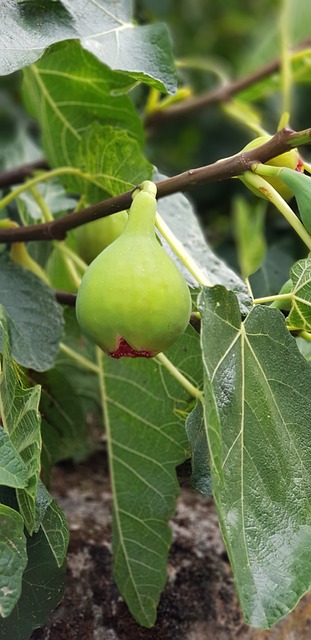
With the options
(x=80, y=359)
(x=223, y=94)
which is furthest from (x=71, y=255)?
(x=223, y=94)

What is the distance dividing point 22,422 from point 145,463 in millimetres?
264

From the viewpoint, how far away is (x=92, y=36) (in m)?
0.74

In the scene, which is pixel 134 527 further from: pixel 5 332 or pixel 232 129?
pixel 232 129

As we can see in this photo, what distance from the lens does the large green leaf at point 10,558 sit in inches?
19.9

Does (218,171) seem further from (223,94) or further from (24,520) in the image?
(223,94)

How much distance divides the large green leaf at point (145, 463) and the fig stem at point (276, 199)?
0.20 metres

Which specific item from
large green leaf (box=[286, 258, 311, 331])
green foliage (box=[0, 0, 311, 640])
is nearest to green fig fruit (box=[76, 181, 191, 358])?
green foliage (box=[0, 0, 311, 640])

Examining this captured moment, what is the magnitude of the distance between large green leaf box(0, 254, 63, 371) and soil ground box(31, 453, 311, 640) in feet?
0.60

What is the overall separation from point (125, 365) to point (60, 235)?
163 millimetres

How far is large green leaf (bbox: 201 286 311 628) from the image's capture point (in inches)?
21.6

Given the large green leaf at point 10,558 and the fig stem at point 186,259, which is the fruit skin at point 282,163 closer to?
the fig stem at point 186,259

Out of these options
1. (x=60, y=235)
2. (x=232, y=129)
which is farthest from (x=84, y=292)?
(x=232, y=129)

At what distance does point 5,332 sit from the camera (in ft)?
1.99

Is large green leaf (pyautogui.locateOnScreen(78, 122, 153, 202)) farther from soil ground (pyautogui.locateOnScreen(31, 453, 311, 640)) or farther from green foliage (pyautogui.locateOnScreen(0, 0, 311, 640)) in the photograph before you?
soil ground (pyautogui.locateOnScreen(31, 453, 311, 640))
